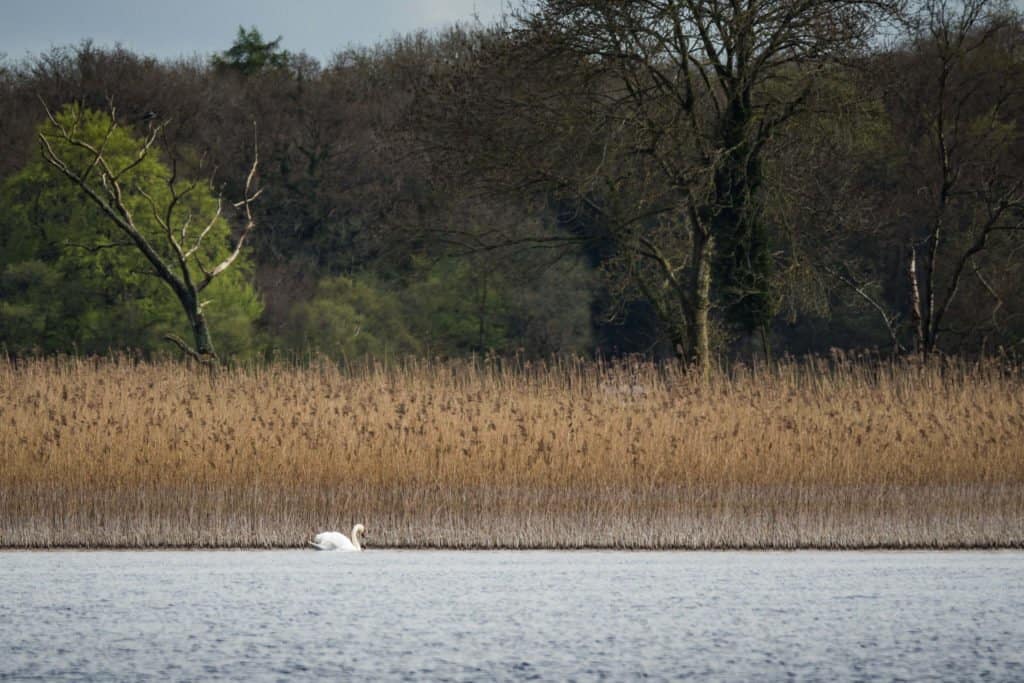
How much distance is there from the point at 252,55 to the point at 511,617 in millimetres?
43307

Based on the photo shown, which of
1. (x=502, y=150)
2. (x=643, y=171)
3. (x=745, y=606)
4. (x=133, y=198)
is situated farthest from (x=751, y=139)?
(x=133, y=198)

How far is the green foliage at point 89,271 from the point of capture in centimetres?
3381

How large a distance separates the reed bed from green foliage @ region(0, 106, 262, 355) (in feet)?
65.1

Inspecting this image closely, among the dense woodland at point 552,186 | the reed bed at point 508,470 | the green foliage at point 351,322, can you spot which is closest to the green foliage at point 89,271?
the dense woodland at point 552,186

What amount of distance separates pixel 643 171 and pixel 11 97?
22257 millimetres

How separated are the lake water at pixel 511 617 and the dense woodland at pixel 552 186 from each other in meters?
Result: 5.89

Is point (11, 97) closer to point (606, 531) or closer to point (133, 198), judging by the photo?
point (133, 198)

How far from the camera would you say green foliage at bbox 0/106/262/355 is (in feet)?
111

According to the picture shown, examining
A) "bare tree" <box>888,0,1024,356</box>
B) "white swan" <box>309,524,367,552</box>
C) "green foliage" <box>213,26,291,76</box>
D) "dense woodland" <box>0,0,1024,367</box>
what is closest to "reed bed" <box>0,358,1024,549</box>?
"white swan" <box>309,524,367,552</box>

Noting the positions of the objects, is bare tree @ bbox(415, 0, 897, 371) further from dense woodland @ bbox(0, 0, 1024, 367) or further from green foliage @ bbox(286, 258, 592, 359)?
green foliage @ bbox(286, 258, 592, 359)

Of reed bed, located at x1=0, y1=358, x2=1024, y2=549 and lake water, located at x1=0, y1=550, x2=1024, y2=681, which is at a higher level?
reed bed, located at x1=0, y1=358, x2=1024, y2=549

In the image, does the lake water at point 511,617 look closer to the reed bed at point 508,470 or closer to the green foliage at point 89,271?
the reed bed at point 508,470

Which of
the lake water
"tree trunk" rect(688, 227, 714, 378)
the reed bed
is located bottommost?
the lake water

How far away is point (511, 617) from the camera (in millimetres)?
8609
